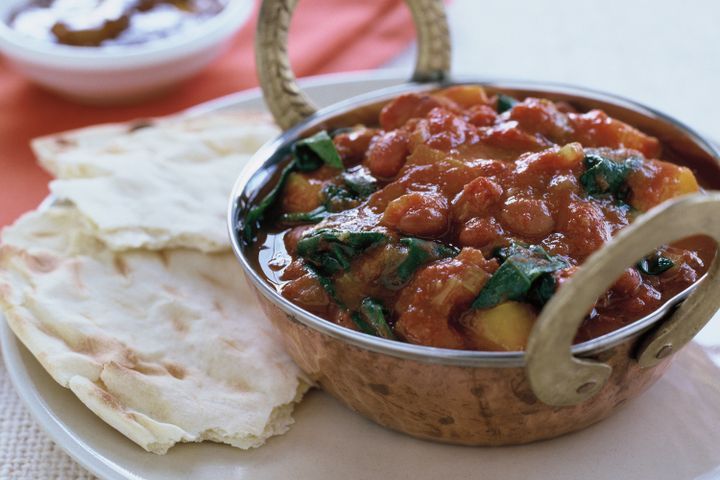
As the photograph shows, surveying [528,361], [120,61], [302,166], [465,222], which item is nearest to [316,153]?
[302,166]

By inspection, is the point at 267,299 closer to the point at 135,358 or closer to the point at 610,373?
the point at 135,358

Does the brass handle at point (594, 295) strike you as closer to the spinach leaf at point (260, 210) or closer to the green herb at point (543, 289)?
the green herb at point (543, 289)

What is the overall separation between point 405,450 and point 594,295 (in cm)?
86

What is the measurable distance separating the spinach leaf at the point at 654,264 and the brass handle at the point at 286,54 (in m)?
1.27

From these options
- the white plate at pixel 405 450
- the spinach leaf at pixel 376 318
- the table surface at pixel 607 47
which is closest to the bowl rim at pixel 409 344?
the spinach leaf at pixel 376 318

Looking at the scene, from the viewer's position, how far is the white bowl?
4066 mm

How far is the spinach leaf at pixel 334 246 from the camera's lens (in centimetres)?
244

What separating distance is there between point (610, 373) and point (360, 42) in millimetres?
3120

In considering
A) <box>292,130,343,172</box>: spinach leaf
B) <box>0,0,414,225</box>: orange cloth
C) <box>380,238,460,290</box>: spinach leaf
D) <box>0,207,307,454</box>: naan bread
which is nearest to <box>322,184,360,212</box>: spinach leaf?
<box>292,130,343,172</box>: spinach leaf

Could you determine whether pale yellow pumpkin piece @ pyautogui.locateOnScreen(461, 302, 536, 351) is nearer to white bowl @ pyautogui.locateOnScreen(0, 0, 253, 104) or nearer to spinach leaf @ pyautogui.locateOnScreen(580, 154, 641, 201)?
spinach leaf @ pyautogui.locateOnScreen(580, 154, 641, 201)

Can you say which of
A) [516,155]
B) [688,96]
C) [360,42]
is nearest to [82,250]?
[516,155]

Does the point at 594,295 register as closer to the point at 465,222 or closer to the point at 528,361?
the point at 528,361

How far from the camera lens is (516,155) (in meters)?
2.67

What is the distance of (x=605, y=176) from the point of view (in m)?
2.52
